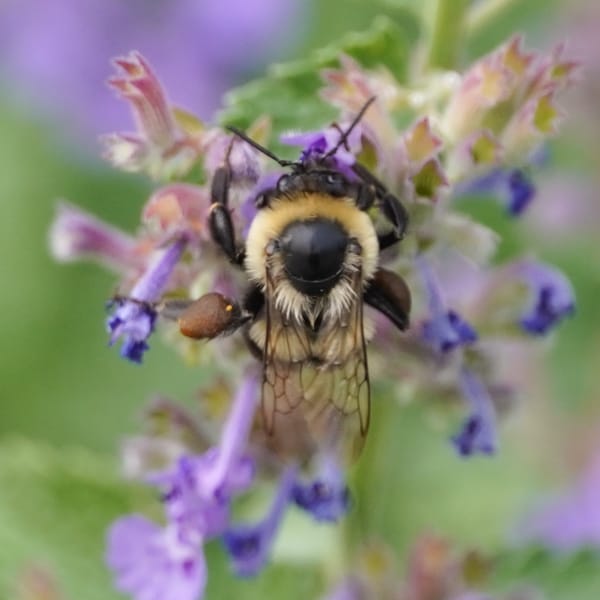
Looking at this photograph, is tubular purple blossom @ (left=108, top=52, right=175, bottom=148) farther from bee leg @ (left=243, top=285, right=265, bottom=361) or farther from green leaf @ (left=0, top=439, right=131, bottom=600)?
green leaf @ (left=0, top=439, right=131, bottom=600)

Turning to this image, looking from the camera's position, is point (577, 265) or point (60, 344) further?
point (60, 344)

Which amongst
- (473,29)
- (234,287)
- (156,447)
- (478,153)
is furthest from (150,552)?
(473,29)

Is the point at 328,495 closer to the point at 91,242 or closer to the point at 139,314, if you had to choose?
the point at 139,314

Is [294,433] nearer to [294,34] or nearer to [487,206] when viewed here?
[487,206]

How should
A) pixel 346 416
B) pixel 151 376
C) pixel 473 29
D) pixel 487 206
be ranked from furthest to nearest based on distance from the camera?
1. pixel 151 376
2. pixel 487 206
3. pixel 473 29
4. pixel 346 416

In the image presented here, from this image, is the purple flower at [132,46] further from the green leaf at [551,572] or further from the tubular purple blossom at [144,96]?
the tubular purple blossom at [144,96]

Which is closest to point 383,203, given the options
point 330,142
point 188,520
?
point 330,142

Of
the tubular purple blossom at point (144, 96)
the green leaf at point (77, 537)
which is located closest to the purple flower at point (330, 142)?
the tubular purple blossom at point (144, 96)
